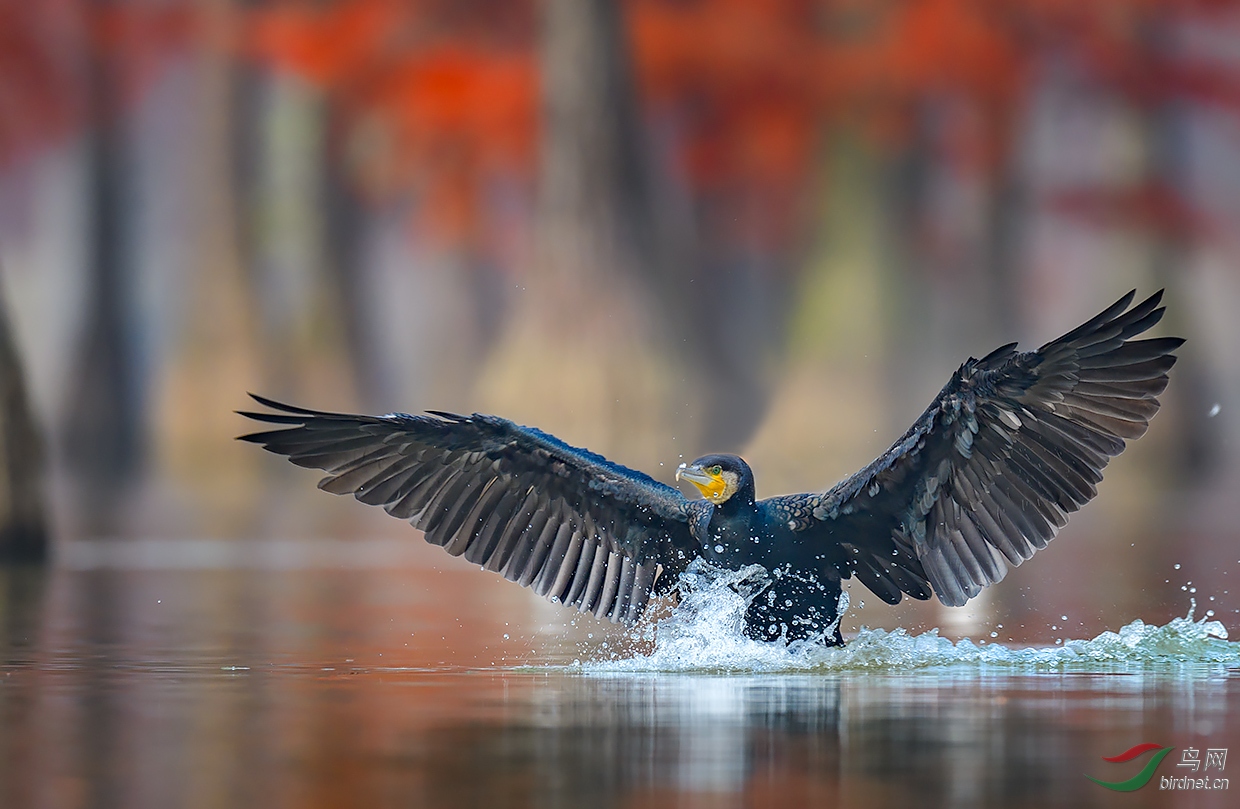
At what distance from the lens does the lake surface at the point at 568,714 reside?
16.6 feet

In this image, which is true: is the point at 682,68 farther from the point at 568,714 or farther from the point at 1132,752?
the point at 1132,752

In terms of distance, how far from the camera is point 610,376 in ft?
101

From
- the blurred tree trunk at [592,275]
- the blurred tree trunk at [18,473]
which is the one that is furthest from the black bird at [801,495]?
the blurred tree trunk at [592,275]

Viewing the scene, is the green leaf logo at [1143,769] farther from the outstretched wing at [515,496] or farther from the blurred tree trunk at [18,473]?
the blurred tree trunk at [18,473]

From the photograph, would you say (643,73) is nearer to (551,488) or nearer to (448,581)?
(448,581)

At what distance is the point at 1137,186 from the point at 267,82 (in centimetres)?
1631

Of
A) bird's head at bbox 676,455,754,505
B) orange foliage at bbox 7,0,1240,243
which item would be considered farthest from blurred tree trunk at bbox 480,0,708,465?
bird's head at bbox 676,455,754,505

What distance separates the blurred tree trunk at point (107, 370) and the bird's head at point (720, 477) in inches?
985

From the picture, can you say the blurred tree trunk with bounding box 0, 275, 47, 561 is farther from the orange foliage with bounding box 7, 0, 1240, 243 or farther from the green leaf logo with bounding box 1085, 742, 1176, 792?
the orange foliage with bounding box 7, 0, 1240, 243

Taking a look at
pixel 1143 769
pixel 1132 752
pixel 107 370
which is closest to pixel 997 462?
Answer: pixel 1132 752

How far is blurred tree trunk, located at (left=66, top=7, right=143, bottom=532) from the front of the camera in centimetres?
3353

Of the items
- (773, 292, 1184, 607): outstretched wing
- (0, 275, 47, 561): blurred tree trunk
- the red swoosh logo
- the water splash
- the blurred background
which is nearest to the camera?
the red swoosh logo

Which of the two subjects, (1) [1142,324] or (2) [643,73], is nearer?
(1) [1142,324]

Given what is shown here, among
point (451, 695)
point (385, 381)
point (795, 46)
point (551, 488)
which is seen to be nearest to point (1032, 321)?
point (795, 46)
